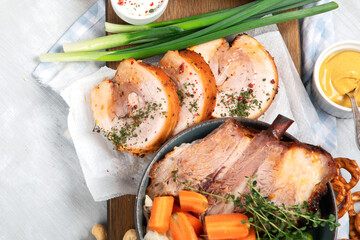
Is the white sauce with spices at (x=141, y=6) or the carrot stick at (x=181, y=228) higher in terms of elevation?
the white sauce with spices at (x=141, y=6)

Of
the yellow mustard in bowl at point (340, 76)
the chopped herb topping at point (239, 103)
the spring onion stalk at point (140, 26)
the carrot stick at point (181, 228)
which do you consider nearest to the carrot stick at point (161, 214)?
the carrot stick at point (181, 228)

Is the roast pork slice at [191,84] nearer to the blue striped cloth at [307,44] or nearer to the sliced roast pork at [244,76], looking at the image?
the sliced roast pork at [244,76]

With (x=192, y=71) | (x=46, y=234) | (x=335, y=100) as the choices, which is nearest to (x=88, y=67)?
(x=192, y=71)

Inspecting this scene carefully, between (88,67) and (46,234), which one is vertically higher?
(88,67)

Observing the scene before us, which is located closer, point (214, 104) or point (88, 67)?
point (214, 104)

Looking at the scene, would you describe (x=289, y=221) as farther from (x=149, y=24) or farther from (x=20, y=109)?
(x=20, y=109)

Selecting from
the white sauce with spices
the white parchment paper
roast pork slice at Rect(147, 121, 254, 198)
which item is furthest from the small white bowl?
roast pork slice at Rect(147, 121, 254, 198)

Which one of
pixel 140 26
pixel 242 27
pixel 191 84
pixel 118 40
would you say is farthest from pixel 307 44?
pixel 118 40

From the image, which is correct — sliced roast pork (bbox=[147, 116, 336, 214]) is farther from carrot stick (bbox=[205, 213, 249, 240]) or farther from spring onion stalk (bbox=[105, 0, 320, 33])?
spring onion stalk (bbox=[105, 0, 320, 33])
